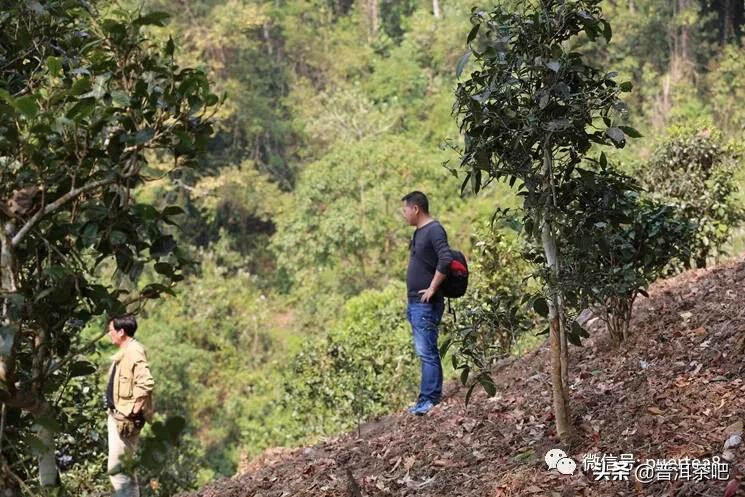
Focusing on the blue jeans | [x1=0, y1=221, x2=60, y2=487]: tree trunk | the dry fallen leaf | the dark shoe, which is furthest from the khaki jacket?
the dry fallen leaf

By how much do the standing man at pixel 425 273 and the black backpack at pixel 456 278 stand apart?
0.06 m

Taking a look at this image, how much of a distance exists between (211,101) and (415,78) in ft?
120

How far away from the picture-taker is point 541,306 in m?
4.32

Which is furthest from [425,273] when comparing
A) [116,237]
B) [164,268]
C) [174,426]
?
[174,426]

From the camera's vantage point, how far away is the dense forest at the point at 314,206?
2900 mm

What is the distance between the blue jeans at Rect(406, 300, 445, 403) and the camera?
6.67m

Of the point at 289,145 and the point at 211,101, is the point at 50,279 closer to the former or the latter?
the point at 211,101

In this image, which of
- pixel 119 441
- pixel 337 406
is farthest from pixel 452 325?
pixel 337 406

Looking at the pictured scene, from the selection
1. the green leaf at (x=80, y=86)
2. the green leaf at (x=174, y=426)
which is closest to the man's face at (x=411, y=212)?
the green leaf at (x=80, y=86)

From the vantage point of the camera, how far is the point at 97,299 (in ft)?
9.36

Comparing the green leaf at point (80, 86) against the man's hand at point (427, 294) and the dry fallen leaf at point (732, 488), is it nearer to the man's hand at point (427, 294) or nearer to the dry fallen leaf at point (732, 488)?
the dry fallen leaf at point (732, 488)

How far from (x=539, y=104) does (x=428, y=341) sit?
9.65ft

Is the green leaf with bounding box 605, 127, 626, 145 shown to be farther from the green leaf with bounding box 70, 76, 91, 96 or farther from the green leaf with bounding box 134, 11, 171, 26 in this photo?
the green leaf with bounding box 70, 76, 91, 96

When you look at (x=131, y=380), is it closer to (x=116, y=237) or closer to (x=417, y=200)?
(x=417, y=200)
